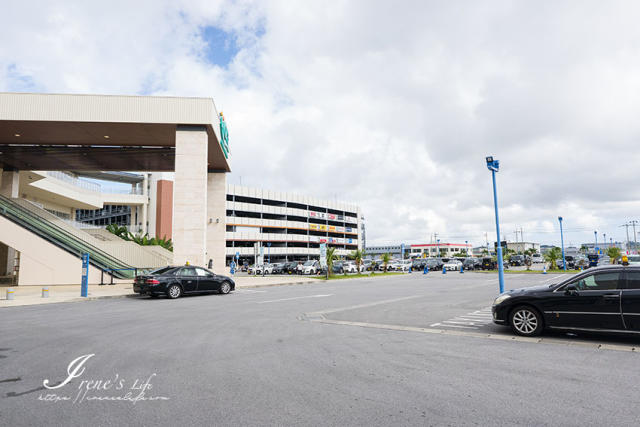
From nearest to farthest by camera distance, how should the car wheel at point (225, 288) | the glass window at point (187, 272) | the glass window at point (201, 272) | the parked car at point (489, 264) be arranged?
1. the glass window at point (187, 272)
2. the glass window at point (201, 272)
3. the car wheel at point (225, 288)
4. the parked car at point (489, 264)

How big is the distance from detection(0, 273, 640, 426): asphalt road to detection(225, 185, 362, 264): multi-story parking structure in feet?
193

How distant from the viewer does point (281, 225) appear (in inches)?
3177

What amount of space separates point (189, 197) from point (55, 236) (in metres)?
8.76

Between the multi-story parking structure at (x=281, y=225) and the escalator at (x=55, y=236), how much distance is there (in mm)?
40109

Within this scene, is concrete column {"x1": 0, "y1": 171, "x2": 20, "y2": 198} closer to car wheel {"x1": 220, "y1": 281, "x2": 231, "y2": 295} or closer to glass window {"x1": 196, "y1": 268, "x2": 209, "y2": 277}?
glass window {"x1": 196, "y1": 268, "x2": 209, "y2": 277}

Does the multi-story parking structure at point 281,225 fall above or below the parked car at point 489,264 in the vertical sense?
above

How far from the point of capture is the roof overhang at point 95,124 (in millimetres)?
24562

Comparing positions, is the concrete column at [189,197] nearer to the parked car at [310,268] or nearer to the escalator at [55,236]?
the escalator at [55,236]

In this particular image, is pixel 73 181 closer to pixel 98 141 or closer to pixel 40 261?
pixel 98 141

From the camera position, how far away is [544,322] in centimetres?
817

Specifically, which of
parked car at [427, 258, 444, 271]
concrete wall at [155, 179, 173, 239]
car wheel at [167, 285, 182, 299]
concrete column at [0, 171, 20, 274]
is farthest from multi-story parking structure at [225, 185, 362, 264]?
car wheel at [167, 285, 182, 299]

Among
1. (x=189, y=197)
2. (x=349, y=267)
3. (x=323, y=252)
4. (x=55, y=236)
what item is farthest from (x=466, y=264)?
(x=55, y=236)

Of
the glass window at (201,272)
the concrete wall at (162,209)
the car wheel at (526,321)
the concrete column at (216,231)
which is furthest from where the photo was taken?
the concrete wall at (162,209)

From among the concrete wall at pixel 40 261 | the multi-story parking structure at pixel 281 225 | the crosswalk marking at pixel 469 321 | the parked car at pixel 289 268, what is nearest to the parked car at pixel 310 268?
the parked car at pixel 289 268
